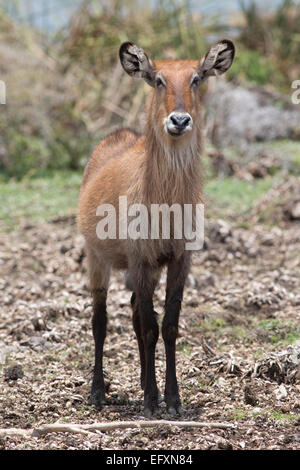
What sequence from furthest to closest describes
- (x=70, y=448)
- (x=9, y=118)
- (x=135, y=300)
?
(x=9, y=118) → (x=135, y=300) → (x=70, y=448)

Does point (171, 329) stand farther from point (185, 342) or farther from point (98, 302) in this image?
point (185, 342)

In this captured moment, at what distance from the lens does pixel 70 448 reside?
13.9ft

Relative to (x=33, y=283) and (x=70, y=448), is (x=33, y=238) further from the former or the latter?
(x=70, y=448)

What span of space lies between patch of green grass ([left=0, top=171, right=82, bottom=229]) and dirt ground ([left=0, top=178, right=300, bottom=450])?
43cm

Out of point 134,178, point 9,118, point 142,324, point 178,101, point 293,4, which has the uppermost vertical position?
point 293,4

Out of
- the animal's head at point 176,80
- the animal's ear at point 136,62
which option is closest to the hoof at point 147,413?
the animal's head at point 176,80

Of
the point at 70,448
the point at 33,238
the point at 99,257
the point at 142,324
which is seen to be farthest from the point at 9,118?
the point at 70,448

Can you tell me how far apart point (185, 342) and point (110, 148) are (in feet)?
6.04

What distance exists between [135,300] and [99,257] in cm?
50

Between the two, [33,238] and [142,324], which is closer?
[142,324]

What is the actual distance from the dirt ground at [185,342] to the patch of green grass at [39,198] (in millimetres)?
432

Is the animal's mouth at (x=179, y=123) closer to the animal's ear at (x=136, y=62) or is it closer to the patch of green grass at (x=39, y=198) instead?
the animal's ear at (x=136, y=62)

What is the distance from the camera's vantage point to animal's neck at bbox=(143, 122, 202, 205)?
518cm

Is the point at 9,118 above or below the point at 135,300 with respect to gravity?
above
